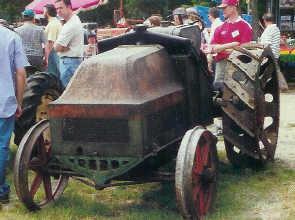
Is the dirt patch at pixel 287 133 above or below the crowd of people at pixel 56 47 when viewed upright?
below

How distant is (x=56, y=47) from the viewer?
7723 millimetres

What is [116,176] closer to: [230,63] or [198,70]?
[198,70]

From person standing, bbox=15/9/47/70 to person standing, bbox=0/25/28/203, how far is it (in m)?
3.25

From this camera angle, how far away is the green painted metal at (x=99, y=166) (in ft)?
15.4

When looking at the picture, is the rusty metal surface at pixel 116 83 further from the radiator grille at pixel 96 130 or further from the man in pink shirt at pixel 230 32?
the man in pink shirt at pixel 230 32

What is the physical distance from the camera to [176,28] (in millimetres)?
5730

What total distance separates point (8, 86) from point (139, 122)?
1390 mm

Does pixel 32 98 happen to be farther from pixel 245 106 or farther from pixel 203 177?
pixel 203 177

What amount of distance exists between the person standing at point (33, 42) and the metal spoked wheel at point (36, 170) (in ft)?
11.2

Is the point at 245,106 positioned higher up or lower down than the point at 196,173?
higher up

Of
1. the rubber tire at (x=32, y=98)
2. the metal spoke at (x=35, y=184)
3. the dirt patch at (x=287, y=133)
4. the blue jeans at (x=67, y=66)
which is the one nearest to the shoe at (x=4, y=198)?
the metal spoke at (x=35, y=184)

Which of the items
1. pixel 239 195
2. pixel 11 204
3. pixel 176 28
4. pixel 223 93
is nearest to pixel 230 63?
pixel 223 93

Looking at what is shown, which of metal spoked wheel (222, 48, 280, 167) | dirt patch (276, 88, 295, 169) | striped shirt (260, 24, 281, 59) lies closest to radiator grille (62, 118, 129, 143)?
metal spoked wheel (222, 48, 280, 167)

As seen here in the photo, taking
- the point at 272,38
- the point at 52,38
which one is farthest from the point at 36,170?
the point at 272,38
